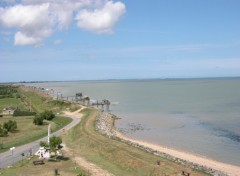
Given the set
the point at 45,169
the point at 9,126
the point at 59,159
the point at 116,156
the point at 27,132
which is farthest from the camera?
the point at 27,132

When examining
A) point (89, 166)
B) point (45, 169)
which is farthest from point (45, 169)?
point (89, 166)

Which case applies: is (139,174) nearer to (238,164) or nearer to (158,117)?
(238,164)

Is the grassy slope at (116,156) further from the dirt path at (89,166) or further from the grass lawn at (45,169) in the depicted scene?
the grass lawn at (45,169)

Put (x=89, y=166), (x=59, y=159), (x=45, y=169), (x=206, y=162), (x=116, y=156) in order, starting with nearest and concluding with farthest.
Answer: (x=45, y=169)
(x=89, y=166)
(x=59, y=159)
(x=116, y=156)
(x=206, y=162)

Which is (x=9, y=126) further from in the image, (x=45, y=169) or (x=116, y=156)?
(x=45, y=169)

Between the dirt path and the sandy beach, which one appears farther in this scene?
the sandy beach

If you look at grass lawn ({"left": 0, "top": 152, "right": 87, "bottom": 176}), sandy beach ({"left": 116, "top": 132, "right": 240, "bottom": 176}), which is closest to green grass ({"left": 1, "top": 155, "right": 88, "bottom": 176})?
grass lawn ({"left": 0, "top": 152, "right": 87, "bottom": 176})

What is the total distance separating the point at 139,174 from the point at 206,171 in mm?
7467

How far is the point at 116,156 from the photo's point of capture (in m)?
44.5

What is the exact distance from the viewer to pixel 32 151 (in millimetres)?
47219

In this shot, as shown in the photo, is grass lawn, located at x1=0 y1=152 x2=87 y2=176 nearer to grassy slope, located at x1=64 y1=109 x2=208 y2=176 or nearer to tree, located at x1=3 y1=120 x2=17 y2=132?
grassy slope, located at x1=64 y1=109 x2=208 y2=176

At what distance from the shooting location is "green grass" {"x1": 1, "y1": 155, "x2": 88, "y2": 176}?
36.1m

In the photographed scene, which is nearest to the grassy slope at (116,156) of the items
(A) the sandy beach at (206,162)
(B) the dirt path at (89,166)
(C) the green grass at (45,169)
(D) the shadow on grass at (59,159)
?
(B) the dirt path at (89,166)

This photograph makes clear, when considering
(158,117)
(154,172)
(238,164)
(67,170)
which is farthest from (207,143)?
(158,117)
